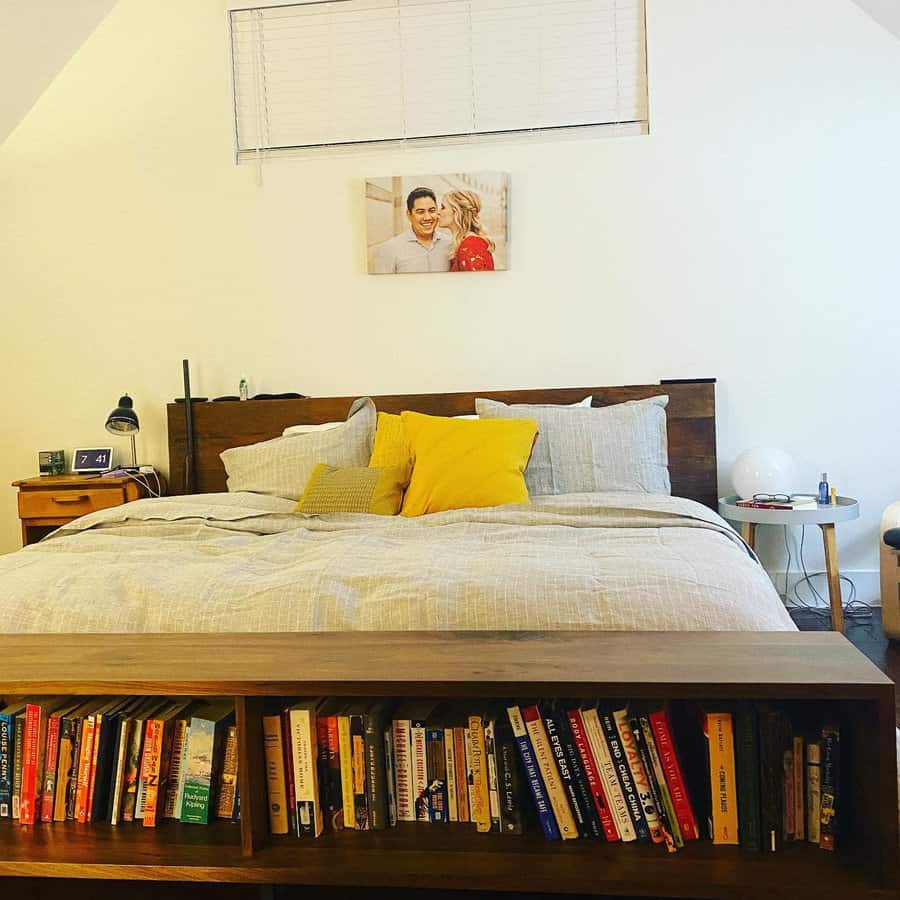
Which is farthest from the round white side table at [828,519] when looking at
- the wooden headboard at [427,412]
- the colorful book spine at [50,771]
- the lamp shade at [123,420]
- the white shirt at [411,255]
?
the colorful book spine at [50,771]

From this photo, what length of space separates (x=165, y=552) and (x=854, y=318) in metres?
2.83

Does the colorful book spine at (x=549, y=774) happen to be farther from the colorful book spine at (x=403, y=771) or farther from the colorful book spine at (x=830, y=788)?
the colorful book spine at (x=830, y=788)

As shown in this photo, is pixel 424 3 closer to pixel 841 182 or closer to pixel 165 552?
pixel 841 182

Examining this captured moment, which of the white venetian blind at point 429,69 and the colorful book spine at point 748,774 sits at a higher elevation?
the white venetian blind at point 429,69

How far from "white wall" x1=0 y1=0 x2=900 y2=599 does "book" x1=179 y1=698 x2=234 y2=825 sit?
2546mm

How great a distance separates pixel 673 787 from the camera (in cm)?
154

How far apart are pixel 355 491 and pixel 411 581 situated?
3.64ft

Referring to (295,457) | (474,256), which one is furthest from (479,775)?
(474,256)

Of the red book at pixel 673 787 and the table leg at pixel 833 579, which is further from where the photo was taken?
the table leg at pixel 833 579

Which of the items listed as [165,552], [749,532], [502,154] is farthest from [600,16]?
[165,552]

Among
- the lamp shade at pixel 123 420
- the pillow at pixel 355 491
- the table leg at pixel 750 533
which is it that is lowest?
the table leg at pixel 750 533

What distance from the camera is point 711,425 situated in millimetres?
3795

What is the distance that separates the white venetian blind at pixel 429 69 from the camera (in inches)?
155

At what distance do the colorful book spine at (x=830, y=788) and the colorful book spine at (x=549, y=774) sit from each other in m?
0.39
